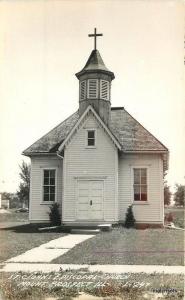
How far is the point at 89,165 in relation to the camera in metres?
18.7

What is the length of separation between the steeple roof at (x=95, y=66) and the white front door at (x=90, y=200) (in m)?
5.09

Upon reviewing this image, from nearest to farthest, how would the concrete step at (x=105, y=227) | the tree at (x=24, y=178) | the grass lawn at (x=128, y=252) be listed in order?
the grass lawn at (x=128, y=252) < the concrete step at (x=105, y=227) < the tree at (x=24, y=178)

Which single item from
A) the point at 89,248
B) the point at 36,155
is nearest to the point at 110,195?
the point at 36,155

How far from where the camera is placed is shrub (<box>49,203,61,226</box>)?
19.6 m

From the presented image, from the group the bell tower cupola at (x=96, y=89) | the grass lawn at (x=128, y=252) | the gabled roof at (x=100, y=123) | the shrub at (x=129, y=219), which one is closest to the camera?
the grass lawn at (x=128, y=252)

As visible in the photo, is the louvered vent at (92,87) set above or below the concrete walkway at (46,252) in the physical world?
above

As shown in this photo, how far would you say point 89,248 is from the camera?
1169cm

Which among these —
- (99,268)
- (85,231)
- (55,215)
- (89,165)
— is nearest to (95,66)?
(89,165)

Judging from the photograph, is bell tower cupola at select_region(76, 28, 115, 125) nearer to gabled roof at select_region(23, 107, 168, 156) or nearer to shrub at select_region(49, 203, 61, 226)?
gabled roof at select_region(23, 107, 168, 156)

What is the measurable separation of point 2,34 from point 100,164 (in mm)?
10731

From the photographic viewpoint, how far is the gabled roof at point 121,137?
19250mm

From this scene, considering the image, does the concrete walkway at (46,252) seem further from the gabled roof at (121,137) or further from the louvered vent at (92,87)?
the louvered vent at (92,87)

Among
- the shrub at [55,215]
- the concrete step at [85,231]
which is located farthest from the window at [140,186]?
the shrub at [55,215]

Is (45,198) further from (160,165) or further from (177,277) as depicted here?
(177,277)
